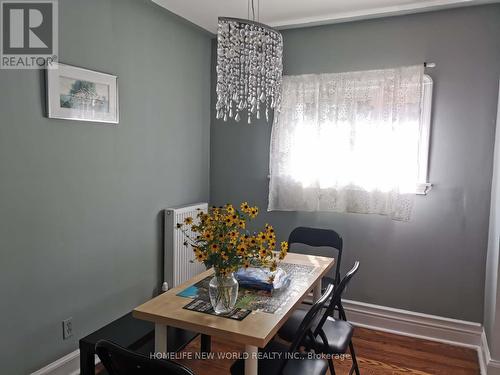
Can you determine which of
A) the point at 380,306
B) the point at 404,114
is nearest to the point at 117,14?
the point at 404,114

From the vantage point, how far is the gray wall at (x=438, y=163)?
9.10 feet

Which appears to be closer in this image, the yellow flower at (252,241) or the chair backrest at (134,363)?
the chair backrest at (134,363)

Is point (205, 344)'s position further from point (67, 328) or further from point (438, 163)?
point (438, 163)

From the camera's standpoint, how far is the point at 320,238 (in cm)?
303

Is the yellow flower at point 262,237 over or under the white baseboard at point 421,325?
over

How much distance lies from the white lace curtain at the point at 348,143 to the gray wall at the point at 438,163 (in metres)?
0.15

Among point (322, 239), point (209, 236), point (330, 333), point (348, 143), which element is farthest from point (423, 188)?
point (209, 236)

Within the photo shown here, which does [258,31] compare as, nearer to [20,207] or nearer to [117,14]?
[117,14]

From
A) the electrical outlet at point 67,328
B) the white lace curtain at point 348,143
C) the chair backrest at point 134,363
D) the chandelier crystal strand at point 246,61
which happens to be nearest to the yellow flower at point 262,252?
the chair backrest at point 134,363

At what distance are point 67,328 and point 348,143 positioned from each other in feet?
7.81

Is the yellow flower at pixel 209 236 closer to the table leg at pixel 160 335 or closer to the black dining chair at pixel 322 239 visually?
the table leg at pixel 160 335

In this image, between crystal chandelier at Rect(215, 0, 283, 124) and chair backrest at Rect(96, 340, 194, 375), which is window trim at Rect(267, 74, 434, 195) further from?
chair backrest at Rect(96, 340, 194, 375)

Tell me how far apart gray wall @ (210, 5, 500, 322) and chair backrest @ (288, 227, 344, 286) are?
276 millimetres

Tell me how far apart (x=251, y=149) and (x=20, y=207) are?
2.02 meters
